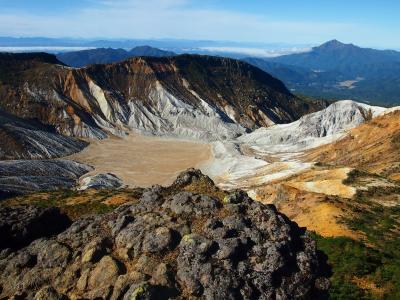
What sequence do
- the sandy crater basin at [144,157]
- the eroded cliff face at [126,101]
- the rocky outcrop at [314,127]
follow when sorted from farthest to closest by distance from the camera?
the eroded cliff face at [126,101] < the rocky outcrop at [314,127] < the sandy crater basin at [144,157]

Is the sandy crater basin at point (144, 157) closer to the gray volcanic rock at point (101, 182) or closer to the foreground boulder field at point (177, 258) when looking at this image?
the gray volcanic rock at point (101, 182)

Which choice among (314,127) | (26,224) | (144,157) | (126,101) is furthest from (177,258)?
(126,101)

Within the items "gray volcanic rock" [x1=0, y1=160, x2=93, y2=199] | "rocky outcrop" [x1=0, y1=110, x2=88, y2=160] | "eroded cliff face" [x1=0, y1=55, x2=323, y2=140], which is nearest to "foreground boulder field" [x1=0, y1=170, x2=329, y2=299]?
"gray volcanic rock" [x1=0, y1=160, x2=93, y2=199]

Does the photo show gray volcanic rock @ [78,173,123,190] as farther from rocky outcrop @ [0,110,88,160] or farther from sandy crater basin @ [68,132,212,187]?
rocky outcrop @ [0,110,88,160]

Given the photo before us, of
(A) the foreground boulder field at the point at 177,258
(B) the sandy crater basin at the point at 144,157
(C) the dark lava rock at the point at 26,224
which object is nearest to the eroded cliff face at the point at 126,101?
(B) the sandy crater basin at the point at 144,157

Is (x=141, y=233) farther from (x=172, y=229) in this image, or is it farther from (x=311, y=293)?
(x=311, y=293)
